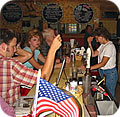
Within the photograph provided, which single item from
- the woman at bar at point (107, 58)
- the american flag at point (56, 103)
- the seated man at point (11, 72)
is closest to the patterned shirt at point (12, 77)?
the seated man at point (11, 72)

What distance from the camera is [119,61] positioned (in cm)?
547

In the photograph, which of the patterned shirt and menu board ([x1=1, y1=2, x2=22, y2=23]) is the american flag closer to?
the patterned shirt

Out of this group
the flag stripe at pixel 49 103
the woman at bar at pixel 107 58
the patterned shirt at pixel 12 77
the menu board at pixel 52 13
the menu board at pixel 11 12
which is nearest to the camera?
the flag stripe at pixel 49 103

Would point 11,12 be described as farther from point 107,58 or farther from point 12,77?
point 12,77

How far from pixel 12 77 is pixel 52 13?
201 inches

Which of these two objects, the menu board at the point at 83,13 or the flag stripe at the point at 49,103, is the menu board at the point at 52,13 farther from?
the flag stripe at the point at 49,103

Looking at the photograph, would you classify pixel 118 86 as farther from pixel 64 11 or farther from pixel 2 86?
pixel 2 86

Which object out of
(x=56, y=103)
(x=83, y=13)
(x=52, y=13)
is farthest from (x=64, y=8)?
(x=56, y=103)

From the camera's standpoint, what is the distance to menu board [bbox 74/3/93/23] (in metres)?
6.86

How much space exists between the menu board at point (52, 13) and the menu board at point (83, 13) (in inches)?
26.3

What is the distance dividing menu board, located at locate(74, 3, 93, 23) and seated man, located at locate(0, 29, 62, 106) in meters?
4.98

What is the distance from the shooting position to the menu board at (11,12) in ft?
21.7

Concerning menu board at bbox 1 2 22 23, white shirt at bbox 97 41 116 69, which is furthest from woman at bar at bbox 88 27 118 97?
menu board at bbox 1 2 22 23

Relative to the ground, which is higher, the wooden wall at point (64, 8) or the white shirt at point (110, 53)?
the wooden wall at point (64, 8)
